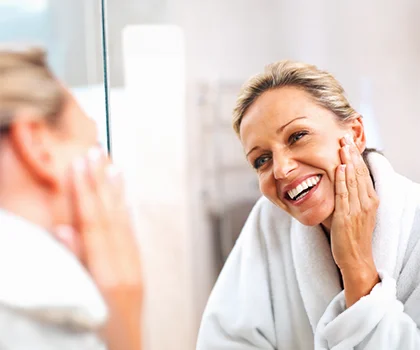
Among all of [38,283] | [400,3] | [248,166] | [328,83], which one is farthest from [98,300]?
[400,3]

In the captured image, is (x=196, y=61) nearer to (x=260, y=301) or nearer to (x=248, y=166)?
(x=248, y=166)

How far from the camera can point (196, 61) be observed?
3.04 feet

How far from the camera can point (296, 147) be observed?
2.92ft

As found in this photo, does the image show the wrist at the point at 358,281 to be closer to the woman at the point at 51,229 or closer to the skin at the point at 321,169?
the skin at the point at 321,169

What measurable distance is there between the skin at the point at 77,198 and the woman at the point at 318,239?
0.85 ft

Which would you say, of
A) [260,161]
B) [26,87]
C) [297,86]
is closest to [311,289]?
[260,161]

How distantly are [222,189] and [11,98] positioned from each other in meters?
0.40

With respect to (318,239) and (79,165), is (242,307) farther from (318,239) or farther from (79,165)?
(79,165)

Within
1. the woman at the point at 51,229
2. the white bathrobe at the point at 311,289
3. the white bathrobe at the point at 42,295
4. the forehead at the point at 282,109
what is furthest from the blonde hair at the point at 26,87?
the white bathrobe at the point at 311,289

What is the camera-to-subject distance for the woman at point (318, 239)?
88 cm

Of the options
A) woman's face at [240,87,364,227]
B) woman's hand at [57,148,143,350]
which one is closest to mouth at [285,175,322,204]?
woman's face at [240,87,364,227]

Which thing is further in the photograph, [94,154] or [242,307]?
[242,307]

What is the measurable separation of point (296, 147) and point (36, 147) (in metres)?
0.41

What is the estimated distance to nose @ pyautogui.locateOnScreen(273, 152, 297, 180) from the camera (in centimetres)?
88
